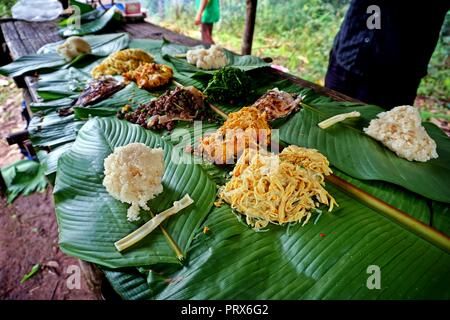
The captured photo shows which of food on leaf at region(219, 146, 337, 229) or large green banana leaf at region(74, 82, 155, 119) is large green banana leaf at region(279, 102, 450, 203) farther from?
large green banana leaf at region(74, 82, 155, 119)

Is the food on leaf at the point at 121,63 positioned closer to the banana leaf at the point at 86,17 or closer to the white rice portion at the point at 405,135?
the banana leaf at the point at 86,17

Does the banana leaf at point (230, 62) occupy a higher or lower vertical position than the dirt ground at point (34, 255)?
higher

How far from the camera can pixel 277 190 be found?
62.4 inches

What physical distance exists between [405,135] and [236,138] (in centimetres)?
112

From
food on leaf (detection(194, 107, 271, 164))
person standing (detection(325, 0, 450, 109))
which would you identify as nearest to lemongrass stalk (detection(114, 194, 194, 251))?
food on leaf (detection(194, 107, 271, 164))

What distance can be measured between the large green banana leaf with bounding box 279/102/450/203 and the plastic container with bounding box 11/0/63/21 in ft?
16.7

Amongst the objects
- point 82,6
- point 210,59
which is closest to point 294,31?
point 82,6

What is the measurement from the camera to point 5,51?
15.8 feet

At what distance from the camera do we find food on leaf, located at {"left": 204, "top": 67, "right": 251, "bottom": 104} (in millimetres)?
2588

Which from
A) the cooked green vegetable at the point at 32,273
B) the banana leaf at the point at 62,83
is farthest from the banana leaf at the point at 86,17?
the cooked green vegetable at the point at 32,273

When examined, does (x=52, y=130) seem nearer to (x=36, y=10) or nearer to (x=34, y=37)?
(x=34, y=37)

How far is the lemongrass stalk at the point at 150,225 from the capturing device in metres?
1.43

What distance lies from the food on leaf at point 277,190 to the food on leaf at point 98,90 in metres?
1.68

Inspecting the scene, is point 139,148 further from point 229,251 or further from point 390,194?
point 390,194
